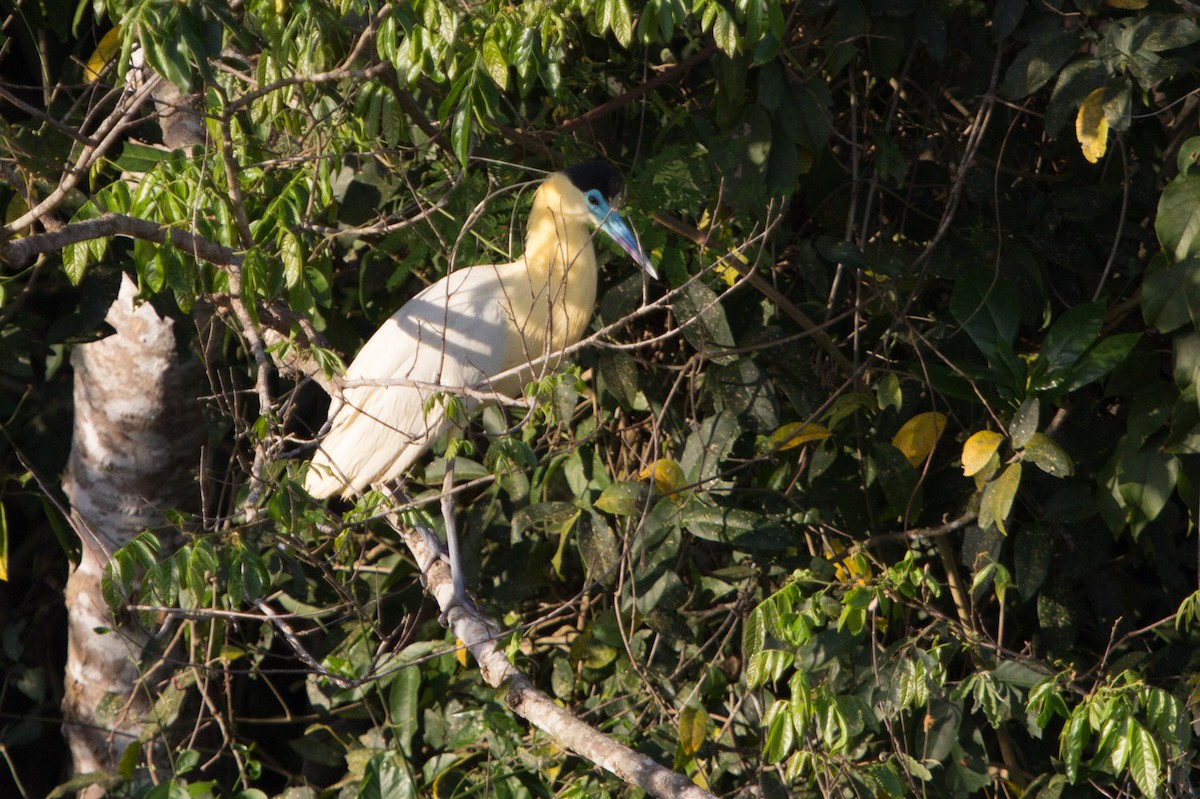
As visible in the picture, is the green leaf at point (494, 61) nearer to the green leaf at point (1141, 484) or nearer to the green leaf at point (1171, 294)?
the green leaf at point (1171, 294)

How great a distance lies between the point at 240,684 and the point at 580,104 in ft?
6.89

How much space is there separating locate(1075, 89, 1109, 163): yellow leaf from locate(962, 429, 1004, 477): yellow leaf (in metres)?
0.57

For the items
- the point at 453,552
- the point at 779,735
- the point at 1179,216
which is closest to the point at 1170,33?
the point at 1179,216

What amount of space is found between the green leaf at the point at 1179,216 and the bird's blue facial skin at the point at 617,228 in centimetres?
94

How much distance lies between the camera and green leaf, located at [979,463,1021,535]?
225 centimetres

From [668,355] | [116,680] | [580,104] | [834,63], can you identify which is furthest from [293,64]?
[116,680]

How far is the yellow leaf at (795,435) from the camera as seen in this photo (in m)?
2.58

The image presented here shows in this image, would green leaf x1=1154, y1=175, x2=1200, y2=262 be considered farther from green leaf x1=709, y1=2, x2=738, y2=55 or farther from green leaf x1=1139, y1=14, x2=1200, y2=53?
green leaf x1=709, y1=2, x2=738, y2=55

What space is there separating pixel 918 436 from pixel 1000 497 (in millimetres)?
357

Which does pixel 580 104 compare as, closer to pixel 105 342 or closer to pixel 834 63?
pixel 834 63

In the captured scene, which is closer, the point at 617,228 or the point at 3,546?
the point at 617,228

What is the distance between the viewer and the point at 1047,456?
88.4 inches

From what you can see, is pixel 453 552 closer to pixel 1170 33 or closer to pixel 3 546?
pixel 3 546

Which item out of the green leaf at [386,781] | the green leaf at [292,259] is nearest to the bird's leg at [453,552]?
the green leaf at [386,781]
